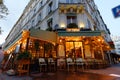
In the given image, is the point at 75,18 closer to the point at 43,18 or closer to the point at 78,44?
the point at 78,44

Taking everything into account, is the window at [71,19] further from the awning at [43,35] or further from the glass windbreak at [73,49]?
the awning at [43,35]

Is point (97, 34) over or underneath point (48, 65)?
over

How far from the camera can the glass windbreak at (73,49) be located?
16156mm

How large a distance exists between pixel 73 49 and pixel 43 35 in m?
4.39

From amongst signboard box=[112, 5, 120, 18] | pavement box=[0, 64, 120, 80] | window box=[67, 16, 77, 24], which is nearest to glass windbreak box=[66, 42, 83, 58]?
window box=[67, 16, 77, 24]

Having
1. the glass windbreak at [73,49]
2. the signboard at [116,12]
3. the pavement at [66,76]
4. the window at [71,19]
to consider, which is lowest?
the pavement at [66,76]

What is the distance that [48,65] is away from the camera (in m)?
12.5

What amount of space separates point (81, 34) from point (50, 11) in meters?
7.68


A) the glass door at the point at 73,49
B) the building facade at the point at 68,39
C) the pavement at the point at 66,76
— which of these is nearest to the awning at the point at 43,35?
the building facade at the point at 68,39

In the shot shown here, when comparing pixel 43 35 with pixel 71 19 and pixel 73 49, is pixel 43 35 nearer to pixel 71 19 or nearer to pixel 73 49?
pixel 73 49

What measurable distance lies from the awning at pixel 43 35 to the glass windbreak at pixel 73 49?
8.82 feet

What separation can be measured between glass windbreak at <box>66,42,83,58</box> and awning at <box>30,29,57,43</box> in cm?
269

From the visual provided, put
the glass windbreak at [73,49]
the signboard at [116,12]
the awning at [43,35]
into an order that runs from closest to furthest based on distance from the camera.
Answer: the signboard at [116,12]
the awning at [43,35]
the glass windbreak at [73,49]

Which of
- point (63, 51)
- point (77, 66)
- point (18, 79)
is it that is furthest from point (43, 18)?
point (18, 79)
